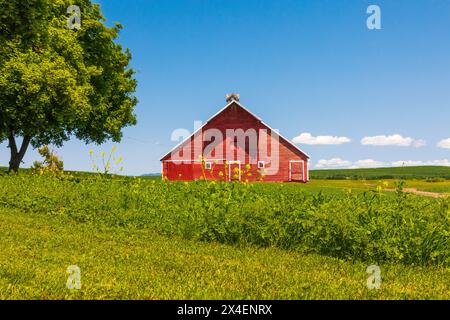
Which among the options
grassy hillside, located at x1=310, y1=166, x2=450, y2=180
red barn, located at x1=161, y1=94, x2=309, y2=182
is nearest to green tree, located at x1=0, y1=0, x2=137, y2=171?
red barn, located at x1=161, y1=94, x2=309, y2=182

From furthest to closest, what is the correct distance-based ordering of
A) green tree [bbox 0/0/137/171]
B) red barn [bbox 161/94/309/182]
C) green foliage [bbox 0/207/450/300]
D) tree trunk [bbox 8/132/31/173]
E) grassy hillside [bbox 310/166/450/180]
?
grassy hillside [bbox 310/166/450/180] → red barn [bbox 161/94/309/182] → tree trunk [bbox 8/132/31/173] → green tree [bbox 0/0/137/171] → green foliage [bbox 0/207/450/300]

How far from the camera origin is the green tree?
25370 millimetres

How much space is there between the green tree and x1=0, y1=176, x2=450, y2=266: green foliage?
13.8 metres

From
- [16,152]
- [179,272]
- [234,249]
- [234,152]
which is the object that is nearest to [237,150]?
[234,152]

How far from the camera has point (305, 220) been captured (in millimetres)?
10203

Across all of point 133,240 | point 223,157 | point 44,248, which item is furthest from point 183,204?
point 223,157

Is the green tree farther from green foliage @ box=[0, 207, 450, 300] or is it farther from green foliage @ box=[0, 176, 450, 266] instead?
green foliage @ box=[0, 207, 450, 300]

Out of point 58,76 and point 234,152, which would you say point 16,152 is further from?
point 234,152

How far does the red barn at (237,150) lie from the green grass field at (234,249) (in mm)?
31684

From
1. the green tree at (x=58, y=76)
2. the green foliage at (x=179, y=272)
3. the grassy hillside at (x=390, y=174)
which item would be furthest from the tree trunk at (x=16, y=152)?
the grassy hillside at (x=390, y=174)

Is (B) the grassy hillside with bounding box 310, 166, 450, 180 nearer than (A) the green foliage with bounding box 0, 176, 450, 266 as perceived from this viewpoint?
No

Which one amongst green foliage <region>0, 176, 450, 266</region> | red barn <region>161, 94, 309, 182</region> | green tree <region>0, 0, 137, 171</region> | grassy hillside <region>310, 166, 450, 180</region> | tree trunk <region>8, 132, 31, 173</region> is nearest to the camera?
green foliage <region>0, 176, 450, 266</region>
